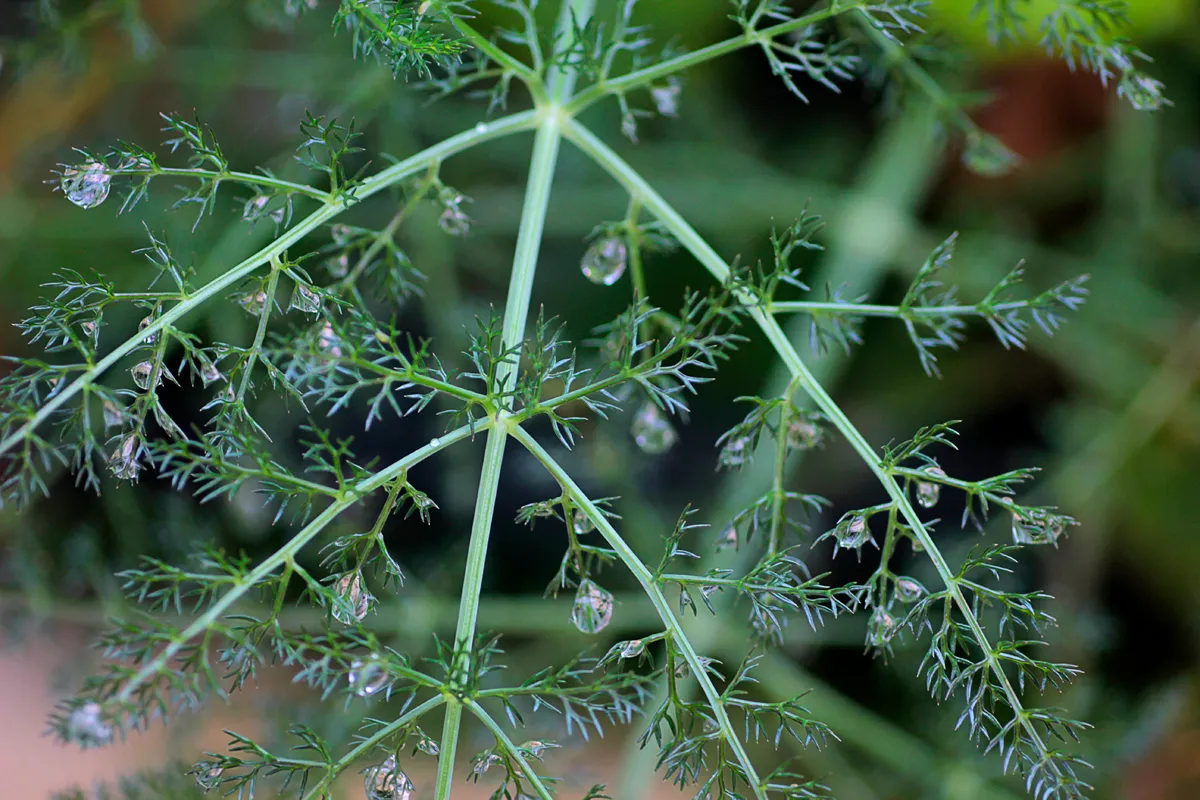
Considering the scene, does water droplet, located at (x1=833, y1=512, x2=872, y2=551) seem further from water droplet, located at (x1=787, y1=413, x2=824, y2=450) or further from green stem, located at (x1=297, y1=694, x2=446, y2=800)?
green stem, located at (x1=297, y1=694, x2=446, y2=800)

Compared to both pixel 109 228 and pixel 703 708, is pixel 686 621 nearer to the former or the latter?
pixel 703 708

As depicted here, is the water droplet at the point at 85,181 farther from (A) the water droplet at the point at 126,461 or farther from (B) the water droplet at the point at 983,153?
(B) the water droplet at the point at 983,153

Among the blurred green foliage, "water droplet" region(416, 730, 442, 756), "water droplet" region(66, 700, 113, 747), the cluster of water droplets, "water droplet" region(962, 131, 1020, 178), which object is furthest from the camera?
the blurred green foliage

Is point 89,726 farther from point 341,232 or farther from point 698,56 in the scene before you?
point 698,56

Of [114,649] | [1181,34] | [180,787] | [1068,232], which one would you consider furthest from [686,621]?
[1181,34]

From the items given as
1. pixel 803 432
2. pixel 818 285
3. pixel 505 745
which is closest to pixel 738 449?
pixel 803 432

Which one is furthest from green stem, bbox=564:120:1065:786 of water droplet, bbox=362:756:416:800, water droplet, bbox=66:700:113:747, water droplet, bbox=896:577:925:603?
water droplet, bbox=66:700:113:747
